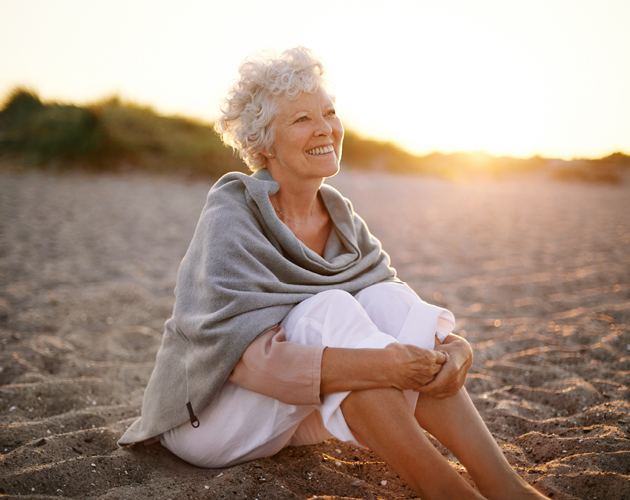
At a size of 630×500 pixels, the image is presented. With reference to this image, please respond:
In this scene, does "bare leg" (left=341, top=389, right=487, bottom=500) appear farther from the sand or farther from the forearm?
the sand

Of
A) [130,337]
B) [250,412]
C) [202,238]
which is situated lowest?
[130,337]

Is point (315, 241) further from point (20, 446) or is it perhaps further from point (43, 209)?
point (43, 209)

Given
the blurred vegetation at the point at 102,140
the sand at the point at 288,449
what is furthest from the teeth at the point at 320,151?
the blurred vegetation at the point at 102,140

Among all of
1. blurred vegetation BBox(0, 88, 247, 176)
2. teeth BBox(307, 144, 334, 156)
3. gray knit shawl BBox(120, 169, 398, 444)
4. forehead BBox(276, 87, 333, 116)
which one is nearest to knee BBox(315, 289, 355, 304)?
gray knit shawl BBox(120, 169, 398, 444)

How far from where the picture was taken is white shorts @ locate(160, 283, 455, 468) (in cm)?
161

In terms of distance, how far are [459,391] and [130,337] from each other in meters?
2.73

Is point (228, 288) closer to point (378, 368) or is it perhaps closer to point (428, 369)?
point (378, 368)

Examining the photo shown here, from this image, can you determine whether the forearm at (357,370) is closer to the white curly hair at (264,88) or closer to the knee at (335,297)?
the knee at (335,297)

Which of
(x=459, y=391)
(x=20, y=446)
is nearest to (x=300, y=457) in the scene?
(x=459, y=391)

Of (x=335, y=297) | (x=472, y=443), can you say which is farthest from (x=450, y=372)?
(x=335, y=297)

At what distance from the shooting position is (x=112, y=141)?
1212 centimetres

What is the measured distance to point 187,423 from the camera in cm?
187

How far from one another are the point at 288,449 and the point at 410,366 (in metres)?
0.90

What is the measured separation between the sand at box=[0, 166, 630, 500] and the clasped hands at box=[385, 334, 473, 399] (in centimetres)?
55
